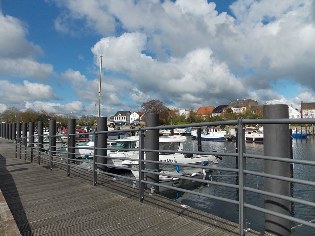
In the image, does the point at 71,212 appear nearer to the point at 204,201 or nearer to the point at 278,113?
the point at 278,113

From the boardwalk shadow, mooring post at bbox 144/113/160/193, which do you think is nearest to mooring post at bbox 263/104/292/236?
mooring post at bbox 144/113/160/193

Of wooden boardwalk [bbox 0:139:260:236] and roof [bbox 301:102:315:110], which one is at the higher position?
roof [bbox 301:102:315:110]

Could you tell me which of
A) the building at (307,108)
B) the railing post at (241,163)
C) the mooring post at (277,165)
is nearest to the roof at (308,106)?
the building at (307,108)

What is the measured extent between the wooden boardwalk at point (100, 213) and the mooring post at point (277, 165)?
509mm

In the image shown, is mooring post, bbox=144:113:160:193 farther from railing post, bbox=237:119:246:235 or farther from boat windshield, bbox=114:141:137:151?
boat windshield, bbox=114:141:137:151

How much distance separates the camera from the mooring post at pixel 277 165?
3445mm

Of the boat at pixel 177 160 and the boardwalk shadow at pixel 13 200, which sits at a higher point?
the boardwalk shadow at pixel 13 200

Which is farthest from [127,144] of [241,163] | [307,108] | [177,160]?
[307,108]

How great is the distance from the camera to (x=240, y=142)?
138 inches

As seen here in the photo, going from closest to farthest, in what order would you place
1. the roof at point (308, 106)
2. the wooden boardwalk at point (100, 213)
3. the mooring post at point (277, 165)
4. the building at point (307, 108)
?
the mooring post at point (277, 165) < the wooden boardwalk at point (100, 213) < the building at point (307, 108) < the roof at point (308, 106)

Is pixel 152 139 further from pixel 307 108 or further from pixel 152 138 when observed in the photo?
pixel 307 108

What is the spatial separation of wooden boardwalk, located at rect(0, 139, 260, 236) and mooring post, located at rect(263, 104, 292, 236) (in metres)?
0.51

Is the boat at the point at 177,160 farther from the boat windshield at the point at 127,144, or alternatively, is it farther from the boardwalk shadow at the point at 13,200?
the boardwalk shadow at the point at 13,200

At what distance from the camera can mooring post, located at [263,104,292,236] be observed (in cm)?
345
